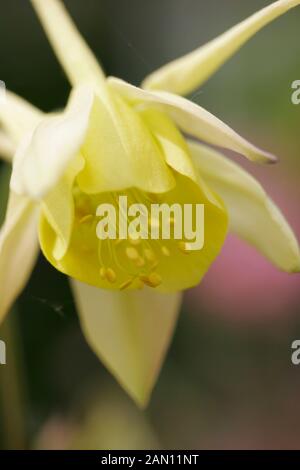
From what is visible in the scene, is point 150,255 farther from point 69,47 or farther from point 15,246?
point 69,47

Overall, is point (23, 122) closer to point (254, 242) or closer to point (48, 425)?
point (254, 242)

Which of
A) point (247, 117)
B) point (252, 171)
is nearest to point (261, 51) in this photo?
point (247, 117)

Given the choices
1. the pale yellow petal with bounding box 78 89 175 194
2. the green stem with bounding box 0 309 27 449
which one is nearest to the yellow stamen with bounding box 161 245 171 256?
the pale yellow petal with bounding box 78 89 175 194

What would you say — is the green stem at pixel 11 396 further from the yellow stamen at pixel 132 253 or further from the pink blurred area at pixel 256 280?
the pink blurred area at pixel 256 280

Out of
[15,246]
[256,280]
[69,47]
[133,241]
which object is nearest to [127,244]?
[133,241]

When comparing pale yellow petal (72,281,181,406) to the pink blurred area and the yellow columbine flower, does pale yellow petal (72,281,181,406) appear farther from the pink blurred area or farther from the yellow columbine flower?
the pink blurred area

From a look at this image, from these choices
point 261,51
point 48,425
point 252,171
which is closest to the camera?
point 48,425

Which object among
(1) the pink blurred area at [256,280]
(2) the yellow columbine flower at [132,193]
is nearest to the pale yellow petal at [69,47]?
(2) the yellow columbine flower at [132,193]
